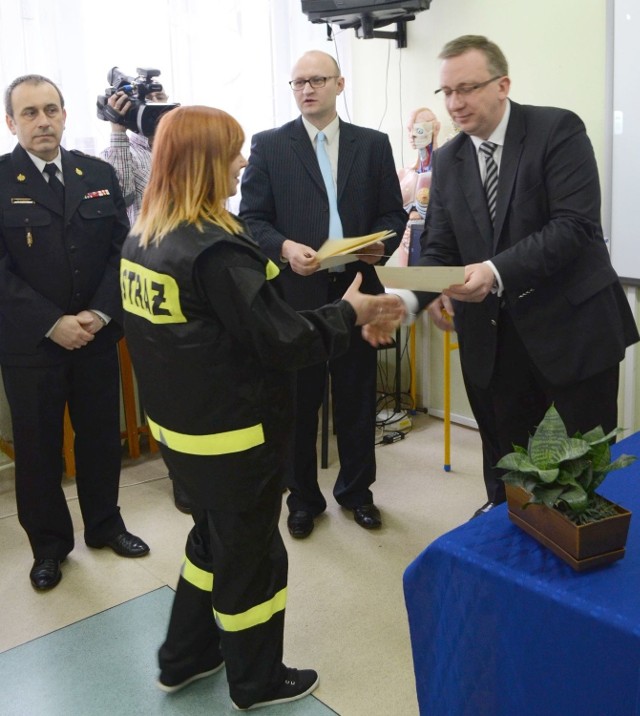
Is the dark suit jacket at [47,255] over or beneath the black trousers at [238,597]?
over

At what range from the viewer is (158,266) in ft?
4.87

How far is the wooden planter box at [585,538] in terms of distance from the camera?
40.6 inches

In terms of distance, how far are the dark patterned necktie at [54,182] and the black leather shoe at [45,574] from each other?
117 cm

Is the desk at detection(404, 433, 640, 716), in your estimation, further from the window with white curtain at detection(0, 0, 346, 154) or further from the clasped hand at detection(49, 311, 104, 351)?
the window with white curtain at detection(0, 0, 346, 154)

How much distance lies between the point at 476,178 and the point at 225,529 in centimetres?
115

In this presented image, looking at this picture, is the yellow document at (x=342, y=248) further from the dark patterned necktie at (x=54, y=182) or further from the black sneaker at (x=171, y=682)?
the black sneaker at (x=171, y=682)

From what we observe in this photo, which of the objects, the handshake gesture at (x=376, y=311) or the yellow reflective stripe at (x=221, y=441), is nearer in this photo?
the yellow reflective stripe at (x=221, y=441)

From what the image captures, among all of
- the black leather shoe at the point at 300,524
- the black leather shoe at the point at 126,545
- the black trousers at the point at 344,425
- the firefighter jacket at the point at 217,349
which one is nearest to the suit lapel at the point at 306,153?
the black trousers at the point at 344,425

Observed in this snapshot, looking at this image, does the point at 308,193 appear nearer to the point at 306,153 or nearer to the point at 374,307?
the point at 306,153

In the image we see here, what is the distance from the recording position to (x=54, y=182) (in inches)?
94.3

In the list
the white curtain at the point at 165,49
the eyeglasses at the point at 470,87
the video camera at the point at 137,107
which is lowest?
the eyeglasses at the point at 470,87

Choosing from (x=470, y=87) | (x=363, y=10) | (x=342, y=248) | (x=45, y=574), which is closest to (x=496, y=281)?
(x=342, y=248)

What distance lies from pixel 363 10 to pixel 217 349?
2631 millimetres

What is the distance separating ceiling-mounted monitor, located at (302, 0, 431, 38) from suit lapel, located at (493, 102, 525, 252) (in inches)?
70.6
